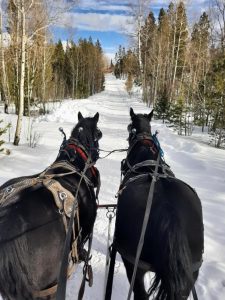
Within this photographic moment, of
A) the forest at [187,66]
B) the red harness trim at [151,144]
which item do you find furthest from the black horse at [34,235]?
the forest at [187,66]

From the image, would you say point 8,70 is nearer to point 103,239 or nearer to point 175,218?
point 103,239

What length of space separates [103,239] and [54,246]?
236 cm

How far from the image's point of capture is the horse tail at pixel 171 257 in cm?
205

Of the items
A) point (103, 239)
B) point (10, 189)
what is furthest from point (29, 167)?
point (10, 189)

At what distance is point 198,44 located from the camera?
1061 inches

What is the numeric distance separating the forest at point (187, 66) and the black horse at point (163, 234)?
10.6 m

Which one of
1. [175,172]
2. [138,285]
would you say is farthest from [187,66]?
[138,285]

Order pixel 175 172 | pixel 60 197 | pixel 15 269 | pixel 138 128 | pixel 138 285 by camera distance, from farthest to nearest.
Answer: pixel 175 172, pixel 138 128, pixel 138 285, pixel 60 197, pixel 15 269

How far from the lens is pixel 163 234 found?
6.93 ft

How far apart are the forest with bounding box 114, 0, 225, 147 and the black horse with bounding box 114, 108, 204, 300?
34.9 ft

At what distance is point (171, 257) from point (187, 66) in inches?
1074

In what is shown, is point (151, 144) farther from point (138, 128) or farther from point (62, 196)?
point (62, 196)

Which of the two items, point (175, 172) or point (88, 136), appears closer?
point (88, 136)

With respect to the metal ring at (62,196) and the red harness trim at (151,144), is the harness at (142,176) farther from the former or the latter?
the metal ring at (62,196)
